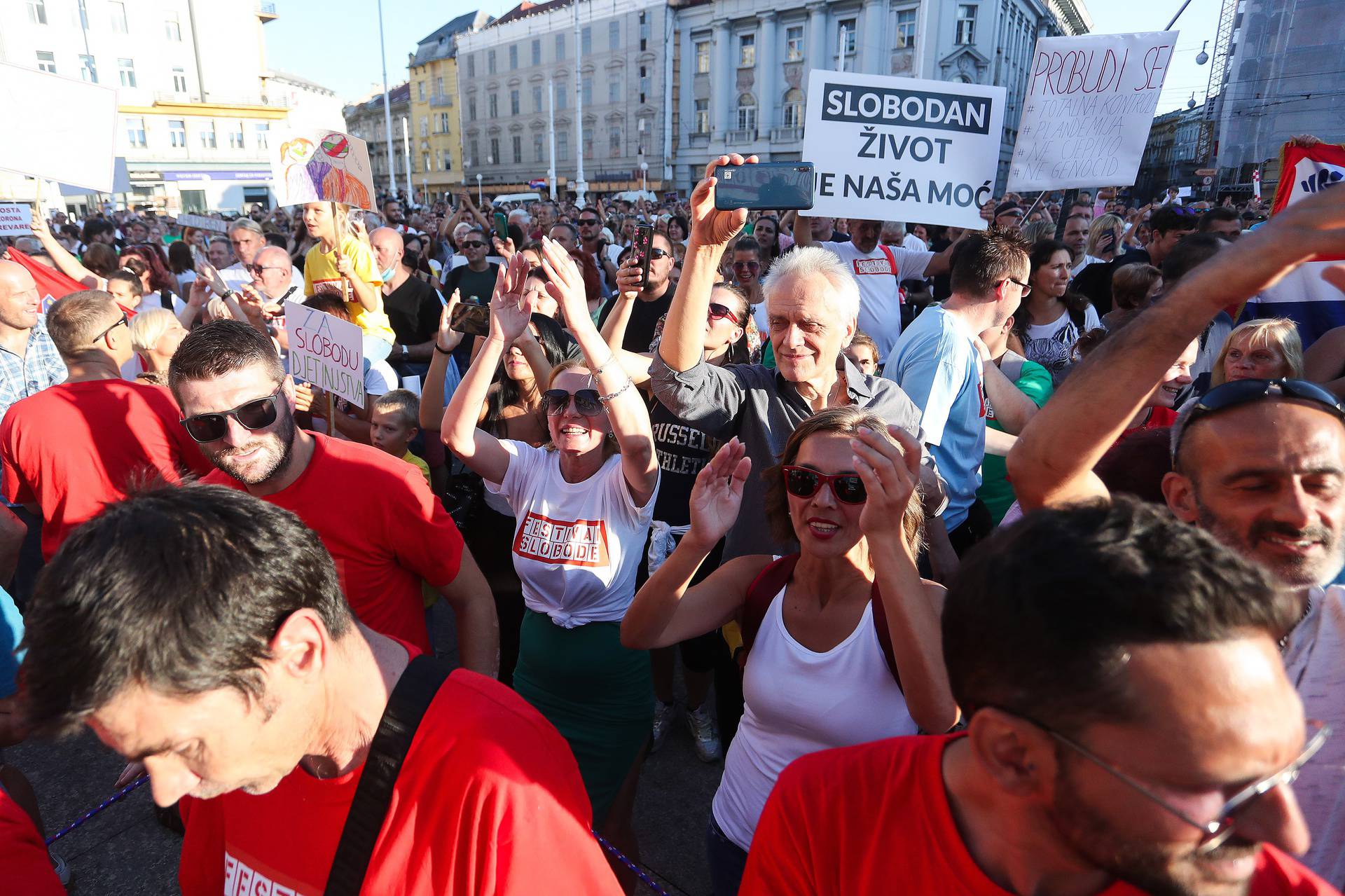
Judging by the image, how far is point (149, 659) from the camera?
1.07 m

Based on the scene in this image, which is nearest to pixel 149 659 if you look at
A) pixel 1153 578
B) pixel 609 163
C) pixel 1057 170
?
pixel 1153 578

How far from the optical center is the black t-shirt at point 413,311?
19.7 ft

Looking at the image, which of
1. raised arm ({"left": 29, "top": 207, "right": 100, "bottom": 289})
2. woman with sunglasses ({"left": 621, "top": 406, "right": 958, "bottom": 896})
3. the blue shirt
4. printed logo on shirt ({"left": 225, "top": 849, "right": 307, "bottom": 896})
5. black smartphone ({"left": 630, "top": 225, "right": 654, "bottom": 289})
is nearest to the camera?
printed logo on shirt ({"left": 225, "top": 849, "right": 307, "bottom": 896})

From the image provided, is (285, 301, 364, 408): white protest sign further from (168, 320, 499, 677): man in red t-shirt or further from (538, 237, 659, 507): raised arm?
(538, 237, 659, 507): raised arm

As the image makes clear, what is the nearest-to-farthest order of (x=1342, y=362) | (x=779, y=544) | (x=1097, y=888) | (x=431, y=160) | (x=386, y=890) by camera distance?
(x=1097, y=888)
(x=386, y=890)
(x=779, y=544)
(x=1342, y=362)
(x=431, y=160)

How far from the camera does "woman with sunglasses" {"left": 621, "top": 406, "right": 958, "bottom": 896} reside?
162cm

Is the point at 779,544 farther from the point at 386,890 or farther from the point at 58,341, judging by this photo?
the point at 58,341

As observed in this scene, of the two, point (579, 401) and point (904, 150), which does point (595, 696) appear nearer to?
point (579, 401)

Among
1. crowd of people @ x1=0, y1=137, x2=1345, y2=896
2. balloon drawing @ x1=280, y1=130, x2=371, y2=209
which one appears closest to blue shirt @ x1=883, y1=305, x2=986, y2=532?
crowd of people @ x1=0, y1=137, x2=1345, y2=896

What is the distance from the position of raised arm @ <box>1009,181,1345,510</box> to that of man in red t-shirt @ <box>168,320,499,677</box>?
1.64 m

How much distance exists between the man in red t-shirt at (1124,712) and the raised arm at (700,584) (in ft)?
3.28

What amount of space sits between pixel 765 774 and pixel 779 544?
649 mm

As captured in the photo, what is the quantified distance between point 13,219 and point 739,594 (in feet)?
29.1

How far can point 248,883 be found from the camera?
142 cm
